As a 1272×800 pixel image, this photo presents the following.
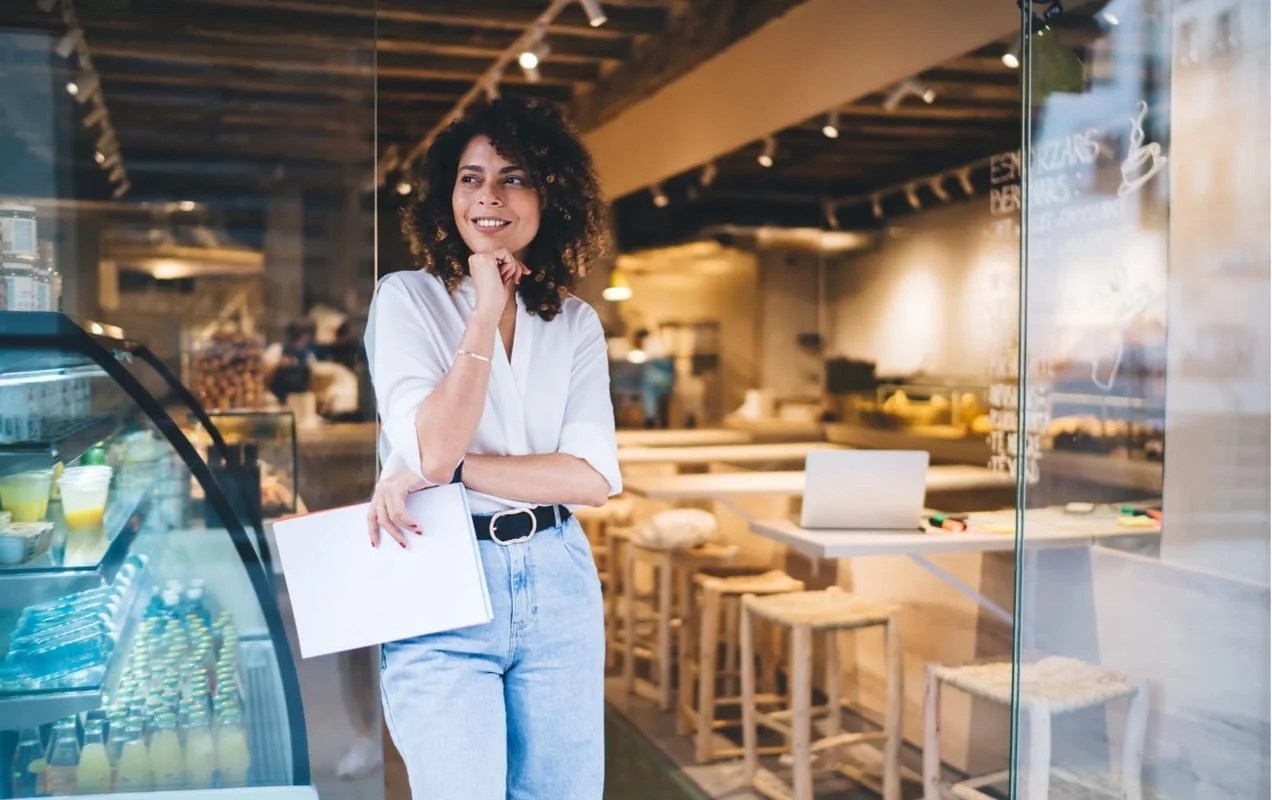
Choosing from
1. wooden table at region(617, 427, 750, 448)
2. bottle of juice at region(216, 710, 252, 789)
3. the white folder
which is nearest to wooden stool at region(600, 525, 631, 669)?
wooden table at region(617, 427, 750, 448)

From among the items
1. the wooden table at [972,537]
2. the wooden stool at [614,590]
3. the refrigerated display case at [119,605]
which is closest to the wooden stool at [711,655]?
the wooden table at [972,537]

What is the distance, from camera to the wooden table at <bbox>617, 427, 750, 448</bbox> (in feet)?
22.9

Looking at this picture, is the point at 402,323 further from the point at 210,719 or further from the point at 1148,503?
the point at 1148,503

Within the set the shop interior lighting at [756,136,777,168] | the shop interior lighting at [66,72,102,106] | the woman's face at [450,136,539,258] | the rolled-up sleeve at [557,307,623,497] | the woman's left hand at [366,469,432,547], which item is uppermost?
the shop interior lighting at [756,136,777,168]

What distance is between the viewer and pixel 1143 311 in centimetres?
260

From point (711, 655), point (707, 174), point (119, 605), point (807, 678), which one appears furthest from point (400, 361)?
point (707, 174)

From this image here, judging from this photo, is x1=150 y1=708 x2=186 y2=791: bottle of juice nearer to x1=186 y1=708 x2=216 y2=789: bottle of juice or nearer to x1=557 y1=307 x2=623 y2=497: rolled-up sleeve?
x1=186 y1=708 x2=216 y2=789: bottle of juice

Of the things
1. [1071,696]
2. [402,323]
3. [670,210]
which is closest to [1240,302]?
[1071,696]

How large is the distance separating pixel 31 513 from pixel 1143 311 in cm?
236

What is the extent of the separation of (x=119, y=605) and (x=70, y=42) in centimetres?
147

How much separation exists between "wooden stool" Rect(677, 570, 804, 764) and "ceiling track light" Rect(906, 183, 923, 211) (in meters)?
2.30

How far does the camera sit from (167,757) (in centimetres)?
267

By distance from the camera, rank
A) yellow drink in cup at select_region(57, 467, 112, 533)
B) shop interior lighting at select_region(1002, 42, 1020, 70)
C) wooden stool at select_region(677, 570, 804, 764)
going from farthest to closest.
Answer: shop interior lighting at select_region(1002, 42, 1020, 70) < wooden stool at select_region(677, 570, 804, 764) < yellow drink in cup at select_region(57, 467, 112, 533)

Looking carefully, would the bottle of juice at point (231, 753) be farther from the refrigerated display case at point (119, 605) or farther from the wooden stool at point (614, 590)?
the wooden stool at point (614, 590)
